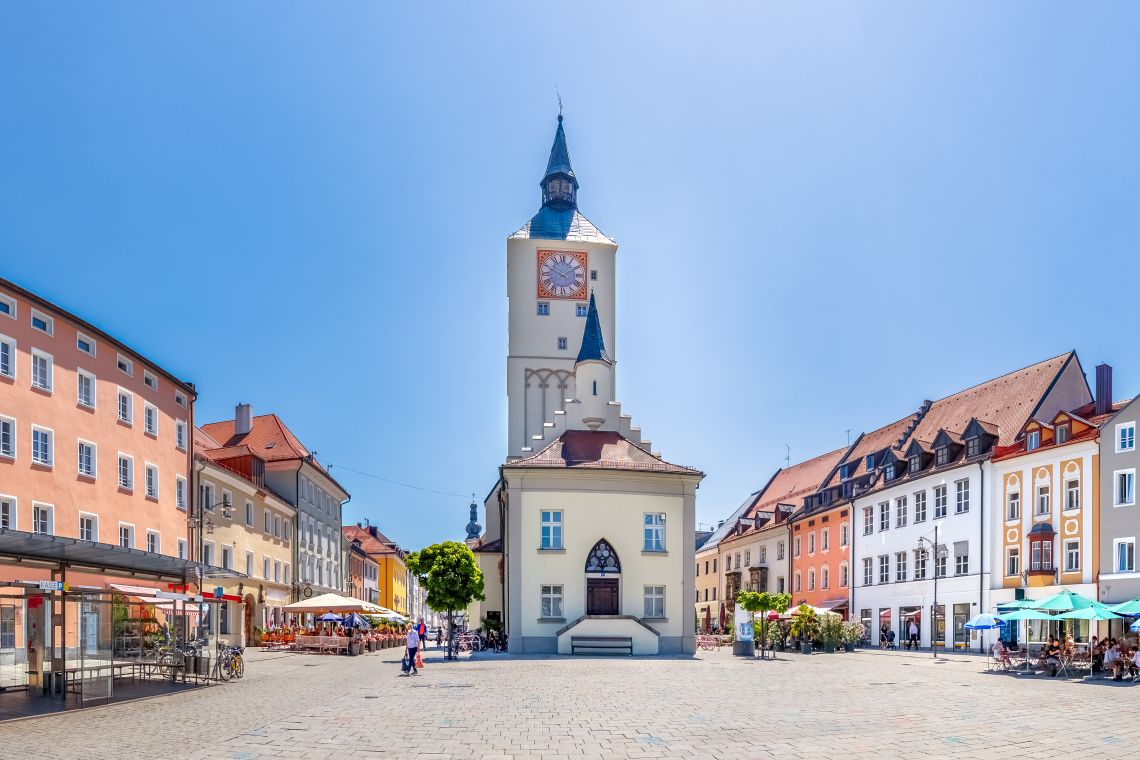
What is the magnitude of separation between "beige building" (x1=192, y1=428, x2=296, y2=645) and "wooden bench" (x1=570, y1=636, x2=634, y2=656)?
13.8 meters

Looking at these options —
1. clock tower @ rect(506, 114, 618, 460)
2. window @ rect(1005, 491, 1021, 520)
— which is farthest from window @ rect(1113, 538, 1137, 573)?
clock tower @ rect(506, 114, 618, 460)

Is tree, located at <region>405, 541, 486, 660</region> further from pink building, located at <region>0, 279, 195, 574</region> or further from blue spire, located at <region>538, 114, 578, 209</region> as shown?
blue spire, located at <region>538, 114, 578, 209</region>

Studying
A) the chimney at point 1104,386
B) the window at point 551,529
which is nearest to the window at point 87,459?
the window at point 551,529

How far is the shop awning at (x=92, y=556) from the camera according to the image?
60.8 feet

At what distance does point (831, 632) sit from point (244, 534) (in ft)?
89.9

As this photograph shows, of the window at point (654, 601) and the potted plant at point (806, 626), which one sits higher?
the window at point (654, 601)

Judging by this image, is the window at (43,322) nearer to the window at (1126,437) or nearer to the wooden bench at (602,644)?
the wooden bench at (602,644)

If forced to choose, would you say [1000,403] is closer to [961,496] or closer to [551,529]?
[961,496]

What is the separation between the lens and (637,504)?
45.8m

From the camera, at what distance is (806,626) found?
161ft

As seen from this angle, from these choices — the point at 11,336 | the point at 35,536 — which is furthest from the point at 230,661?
the point at 11,336

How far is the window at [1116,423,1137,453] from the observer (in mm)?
40656

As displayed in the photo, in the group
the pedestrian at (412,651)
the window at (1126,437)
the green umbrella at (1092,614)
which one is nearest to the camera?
the pedestrian at (412,651)

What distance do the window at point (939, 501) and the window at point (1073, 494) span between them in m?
8.34
